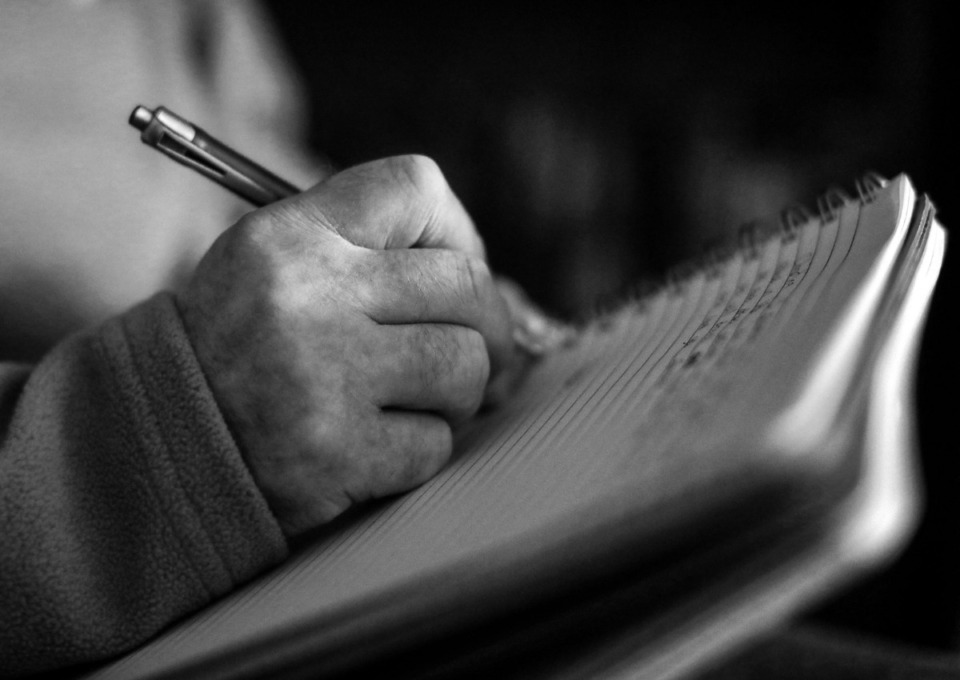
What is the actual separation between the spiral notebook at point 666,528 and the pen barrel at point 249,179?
0.47 ft

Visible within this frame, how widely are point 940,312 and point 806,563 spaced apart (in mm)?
699

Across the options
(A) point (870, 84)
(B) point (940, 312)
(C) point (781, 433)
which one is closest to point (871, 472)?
(C) point (781, 433)

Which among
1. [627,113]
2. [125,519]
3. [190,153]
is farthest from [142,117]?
[627,113]

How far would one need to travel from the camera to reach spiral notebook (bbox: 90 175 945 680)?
0.41 feet

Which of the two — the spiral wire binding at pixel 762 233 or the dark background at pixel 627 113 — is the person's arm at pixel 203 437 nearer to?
the spiral wire binding at pixel 762 233

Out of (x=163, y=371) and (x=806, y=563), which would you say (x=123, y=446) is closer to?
(x=163, y=371)

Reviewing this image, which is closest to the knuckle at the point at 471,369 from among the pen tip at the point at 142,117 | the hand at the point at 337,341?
the hand at the point at 337,341

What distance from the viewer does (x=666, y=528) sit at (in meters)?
0.13

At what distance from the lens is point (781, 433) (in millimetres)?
124

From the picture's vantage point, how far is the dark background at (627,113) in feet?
2.68

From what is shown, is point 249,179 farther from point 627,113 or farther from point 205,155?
point 627,113

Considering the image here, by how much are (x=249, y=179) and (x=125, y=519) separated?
121 millimetres

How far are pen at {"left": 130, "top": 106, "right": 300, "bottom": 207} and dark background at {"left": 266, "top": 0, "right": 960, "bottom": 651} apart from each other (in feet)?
1.76

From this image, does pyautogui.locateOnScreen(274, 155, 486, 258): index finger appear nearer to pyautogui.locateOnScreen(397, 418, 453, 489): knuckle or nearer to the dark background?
pyautogui.locateOnScreen(397, 418, 453, 489): knuckle
